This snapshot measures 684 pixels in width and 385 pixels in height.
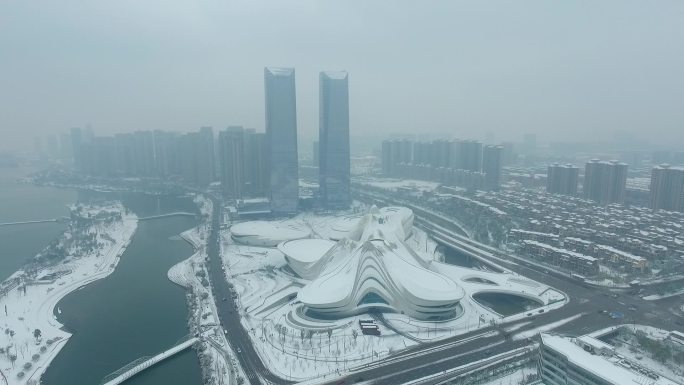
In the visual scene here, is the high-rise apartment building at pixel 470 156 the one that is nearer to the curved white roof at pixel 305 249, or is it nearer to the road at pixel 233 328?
the curved white roof at pixel 305 249

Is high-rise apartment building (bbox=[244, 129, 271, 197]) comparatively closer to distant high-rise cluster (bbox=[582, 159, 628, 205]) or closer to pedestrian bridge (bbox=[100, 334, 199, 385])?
pedestrian bridge (bbox=[100, 334, 199, 385])

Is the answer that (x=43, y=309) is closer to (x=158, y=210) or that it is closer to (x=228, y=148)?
(x=158, y=210)

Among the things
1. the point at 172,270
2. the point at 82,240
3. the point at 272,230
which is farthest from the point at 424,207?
the point at 82,240

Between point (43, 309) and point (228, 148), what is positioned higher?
point (228, 148)

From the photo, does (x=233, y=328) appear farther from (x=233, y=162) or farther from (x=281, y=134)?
(x=233, y=162)

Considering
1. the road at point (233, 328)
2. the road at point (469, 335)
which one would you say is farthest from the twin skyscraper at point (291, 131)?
the road at point (469, 335)

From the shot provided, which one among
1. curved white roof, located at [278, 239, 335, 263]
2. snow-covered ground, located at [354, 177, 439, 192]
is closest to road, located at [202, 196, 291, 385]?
curved white roof, located at [278, 239, 335, 263]
